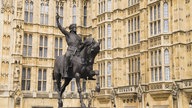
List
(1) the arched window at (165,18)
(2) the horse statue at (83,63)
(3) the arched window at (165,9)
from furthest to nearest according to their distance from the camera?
(3) the arched window at (165,9) < (1) the arched window at (165,18) < (2) the horse statue at (83,63)

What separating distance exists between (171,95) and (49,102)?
1525 cm

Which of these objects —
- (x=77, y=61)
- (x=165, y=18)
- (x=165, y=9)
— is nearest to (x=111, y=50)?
(x=165, y=18)

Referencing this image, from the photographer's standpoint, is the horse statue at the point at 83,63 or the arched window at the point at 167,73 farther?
the arched window at the point at 167,73

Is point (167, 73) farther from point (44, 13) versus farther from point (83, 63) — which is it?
point (44, 13)

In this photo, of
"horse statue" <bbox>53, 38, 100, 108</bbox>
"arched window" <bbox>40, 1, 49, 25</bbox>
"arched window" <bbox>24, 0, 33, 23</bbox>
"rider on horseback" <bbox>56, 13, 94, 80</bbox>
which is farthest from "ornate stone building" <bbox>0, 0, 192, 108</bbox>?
"horse statue" <bbox>53, 38, 100, 108</bbox>

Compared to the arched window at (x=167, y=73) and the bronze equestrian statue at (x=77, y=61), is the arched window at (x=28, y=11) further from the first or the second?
the bronze equestrian statue at (x=77, y=61)

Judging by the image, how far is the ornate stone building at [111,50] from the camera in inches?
1030

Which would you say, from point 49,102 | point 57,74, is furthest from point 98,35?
point 57,74

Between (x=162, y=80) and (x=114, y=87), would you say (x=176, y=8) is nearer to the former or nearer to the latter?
(x=162, y=80)

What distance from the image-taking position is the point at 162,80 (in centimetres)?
2636

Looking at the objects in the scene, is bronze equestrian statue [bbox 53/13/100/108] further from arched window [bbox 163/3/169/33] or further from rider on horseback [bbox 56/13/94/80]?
arched window [bbox 163/3/169/33]

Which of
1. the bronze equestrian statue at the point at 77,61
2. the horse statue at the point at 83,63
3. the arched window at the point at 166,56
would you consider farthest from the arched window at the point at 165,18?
the horse statue at the point at 83,63

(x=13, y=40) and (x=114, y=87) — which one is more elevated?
(x=13, y=40)

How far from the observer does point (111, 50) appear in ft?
112
